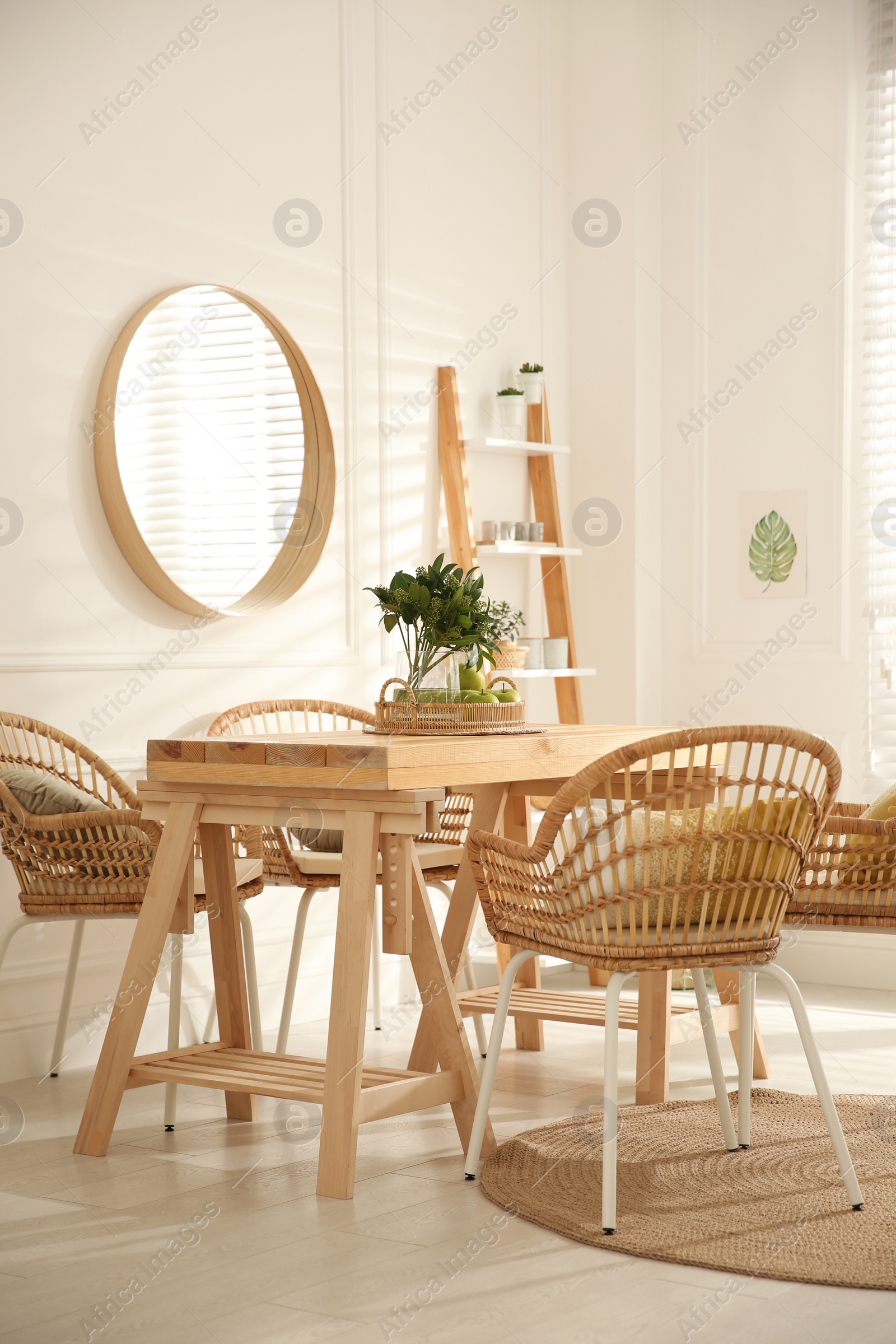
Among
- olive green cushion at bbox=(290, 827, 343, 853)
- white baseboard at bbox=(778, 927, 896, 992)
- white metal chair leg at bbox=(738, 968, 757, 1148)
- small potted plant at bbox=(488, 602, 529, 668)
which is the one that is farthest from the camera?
white baseboard at bbox=(778, 927, 896, 992)

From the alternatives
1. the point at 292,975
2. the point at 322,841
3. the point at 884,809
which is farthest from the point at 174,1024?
the point at 884,809

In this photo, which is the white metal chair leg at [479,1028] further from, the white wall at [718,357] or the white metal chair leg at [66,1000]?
the white wall at [718,357]

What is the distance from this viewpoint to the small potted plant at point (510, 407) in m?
4.88

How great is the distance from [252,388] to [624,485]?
1565 mm

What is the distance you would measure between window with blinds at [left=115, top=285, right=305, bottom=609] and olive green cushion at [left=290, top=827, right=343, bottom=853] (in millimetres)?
704

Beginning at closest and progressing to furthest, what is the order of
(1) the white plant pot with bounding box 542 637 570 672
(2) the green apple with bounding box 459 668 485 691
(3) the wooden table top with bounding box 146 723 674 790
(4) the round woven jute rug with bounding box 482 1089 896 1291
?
(4) the round woven jute rug with bounding box 482 1089 896 1291
(3) the wooden table top with bounding box 146 723 674 790
(2) the green apple with bounding box 459 668 485 691
(1) the white plant pot with bounding box 542 637 570 672

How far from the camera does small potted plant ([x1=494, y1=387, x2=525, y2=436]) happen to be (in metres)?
4.88

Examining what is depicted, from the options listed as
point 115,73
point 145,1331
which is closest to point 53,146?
point 115,73

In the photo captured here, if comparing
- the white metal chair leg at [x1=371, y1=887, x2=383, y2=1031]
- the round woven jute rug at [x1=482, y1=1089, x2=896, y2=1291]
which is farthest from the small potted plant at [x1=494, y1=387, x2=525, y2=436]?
the round woven jute rug at [x1=482, y1=1089, x2=896, y2=1291]

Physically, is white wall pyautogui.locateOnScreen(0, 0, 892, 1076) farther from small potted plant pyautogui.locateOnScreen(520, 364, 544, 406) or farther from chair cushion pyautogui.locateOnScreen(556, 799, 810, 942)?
chair cushion pyautogui.locateOnScreen(556, 799, 810, 942)

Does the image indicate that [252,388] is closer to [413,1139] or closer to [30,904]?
[30,904]

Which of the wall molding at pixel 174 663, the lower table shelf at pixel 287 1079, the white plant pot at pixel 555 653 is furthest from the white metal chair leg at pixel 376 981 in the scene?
the white plant pot at pixel 555 653

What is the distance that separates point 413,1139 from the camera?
2957mm

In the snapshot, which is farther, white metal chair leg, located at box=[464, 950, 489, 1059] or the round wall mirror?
the round wall mirror
